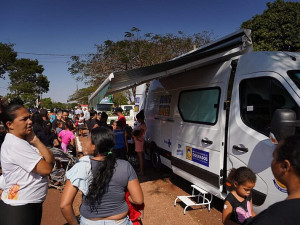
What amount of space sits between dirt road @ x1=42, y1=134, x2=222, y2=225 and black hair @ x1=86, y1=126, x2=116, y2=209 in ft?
7.74

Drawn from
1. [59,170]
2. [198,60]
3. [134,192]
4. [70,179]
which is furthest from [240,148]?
[59,170]

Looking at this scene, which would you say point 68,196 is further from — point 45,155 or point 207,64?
point 207,64

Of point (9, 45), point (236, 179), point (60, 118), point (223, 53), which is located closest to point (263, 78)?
point (223, 53)

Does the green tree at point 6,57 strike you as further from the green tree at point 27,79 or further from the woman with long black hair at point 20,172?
the woman with long black hair at point 20,172

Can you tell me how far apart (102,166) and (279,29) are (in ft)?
57.3

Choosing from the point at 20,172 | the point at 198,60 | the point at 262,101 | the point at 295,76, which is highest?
the point at 198,60

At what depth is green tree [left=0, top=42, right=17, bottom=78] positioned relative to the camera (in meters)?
29.4

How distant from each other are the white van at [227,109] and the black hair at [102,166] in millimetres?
1613

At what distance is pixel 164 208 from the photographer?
4.33 metres

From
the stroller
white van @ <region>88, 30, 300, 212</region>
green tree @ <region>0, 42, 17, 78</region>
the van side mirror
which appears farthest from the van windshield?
green tree @ <region>0, 42, 17, 78</region>

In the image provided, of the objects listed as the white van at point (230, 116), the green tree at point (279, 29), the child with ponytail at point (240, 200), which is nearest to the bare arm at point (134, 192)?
the child with ponytail at point (240, 200)

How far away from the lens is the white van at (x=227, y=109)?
9.61 ft

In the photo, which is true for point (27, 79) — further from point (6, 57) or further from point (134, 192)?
point (134, 192)

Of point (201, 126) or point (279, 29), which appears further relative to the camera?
point (279, 29)
